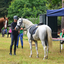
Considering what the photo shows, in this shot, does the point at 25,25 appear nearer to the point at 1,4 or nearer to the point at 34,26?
the point at 34,26

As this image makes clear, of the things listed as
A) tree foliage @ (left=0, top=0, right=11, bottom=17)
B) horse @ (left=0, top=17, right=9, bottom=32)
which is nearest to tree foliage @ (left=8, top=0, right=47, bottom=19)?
tree foliage @ (left=0, top=0, right=11, bottom=17)

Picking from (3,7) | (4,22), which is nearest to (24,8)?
(3,7)

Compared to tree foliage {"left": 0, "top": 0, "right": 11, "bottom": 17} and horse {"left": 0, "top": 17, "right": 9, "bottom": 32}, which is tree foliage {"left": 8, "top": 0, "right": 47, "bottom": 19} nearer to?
tree foliage {"left": 0, "top": 0, "right": 11, "bottom": 17}

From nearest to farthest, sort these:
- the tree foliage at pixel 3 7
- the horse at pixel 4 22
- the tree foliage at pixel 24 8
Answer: the horse at pixel 4 22, the tree foliage at pixel 24 8, the tree foliage at pixel 3 7

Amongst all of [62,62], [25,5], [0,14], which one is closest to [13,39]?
[62,62]

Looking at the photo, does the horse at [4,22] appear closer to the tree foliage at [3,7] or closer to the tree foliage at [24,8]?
the tree foliage at [24,8]

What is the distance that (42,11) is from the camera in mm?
43156

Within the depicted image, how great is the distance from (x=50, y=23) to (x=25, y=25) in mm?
9995

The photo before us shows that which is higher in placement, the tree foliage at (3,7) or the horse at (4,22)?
the horse at (4,22)

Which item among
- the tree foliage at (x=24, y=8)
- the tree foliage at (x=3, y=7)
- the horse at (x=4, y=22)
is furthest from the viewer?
the tree foliage at (x=3, y=7)

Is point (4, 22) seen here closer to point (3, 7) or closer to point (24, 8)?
point (24, 8)

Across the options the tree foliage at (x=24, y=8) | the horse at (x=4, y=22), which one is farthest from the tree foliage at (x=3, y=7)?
the horse at (x=4, y=22)

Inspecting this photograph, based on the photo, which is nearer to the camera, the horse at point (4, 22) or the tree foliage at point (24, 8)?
the horse at point (4, 22)

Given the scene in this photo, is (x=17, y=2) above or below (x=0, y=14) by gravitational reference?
above
